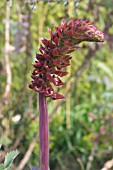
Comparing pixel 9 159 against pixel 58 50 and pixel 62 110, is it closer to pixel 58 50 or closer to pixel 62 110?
pixel 58 50

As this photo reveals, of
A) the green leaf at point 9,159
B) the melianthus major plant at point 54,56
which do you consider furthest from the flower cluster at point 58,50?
the green leaf at point 9,159

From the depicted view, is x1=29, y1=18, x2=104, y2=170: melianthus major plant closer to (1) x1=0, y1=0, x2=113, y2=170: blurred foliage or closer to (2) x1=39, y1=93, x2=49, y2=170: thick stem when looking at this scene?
(2) x1=39, y1=93, x2=49, y2=170: thick stem

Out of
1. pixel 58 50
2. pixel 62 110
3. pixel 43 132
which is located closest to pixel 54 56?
pixel 58 50

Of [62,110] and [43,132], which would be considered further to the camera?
[62,110]

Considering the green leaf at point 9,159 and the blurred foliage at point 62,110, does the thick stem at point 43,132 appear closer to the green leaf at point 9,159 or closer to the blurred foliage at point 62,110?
the green leaf at point 9,159

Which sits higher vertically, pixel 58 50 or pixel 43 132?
pixel 58 50

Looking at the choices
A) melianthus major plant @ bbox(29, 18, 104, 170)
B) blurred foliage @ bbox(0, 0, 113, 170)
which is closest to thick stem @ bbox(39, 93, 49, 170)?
melianthus major plant @ bbox(29, 18, 104, 170)

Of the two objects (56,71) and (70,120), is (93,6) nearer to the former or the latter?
(70,120)

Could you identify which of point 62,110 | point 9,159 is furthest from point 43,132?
point 62,110
